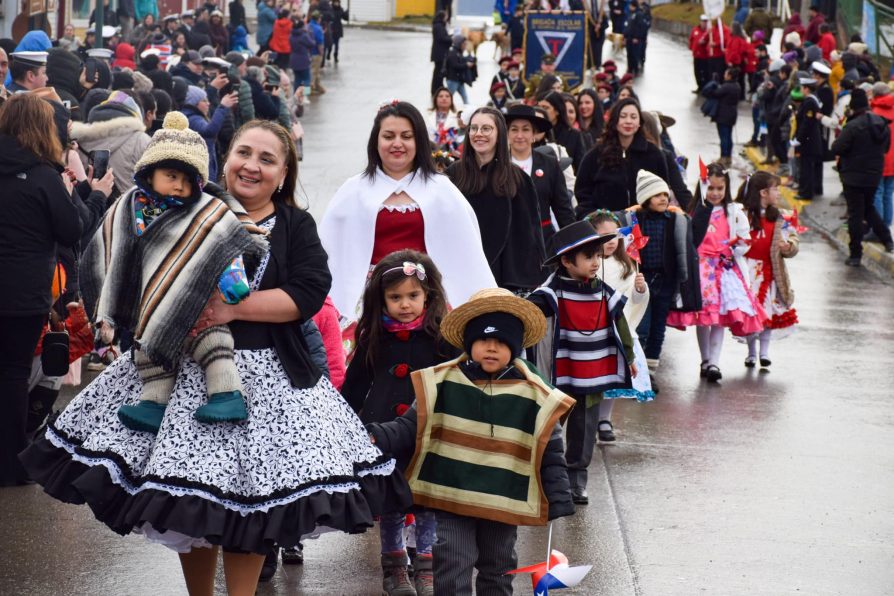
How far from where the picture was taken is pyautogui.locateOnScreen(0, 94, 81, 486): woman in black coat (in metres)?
6.94

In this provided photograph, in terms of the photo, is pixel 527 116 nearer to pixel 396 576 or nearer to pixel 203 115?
pixel 396 576

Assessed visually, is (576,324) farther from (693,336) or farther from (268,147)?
(693,336)

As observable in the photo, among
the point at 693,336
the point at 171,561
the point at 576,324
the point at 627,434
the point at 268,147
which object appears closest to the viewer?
the point at 268,147

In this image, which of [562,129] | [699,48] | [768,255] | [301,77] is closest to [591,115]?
[562,129]

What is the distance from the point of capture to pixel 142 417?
459 cm

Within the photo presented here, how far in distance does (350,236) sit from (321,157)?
56.3 ft

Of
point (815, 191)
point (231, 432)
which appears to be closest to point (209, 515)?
point (231, 432)

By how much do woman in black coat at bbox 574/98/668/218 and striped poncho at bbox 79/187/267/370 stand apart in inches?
246

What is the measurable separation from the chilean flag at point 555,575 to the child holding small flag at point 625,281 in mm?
3007

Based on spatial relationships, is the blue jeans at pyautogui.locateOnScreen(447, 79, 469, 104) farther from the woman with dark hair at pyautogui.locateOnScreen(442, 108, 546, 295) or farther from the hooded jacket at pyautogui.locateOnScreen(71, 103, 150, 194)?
the woman with dark hair at pyautogui.locateOnScreen(442, 108, 546, 295)

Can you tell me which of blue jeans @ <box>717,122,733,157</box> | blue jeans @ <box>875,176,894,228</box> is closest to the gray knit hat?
blue jeans @ <box>875,176,894,228</box>

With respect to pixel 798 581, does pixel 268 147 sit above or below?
above

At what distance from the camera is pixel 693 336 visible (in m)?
13.0

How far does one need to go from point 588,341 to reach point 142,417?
3238mm
